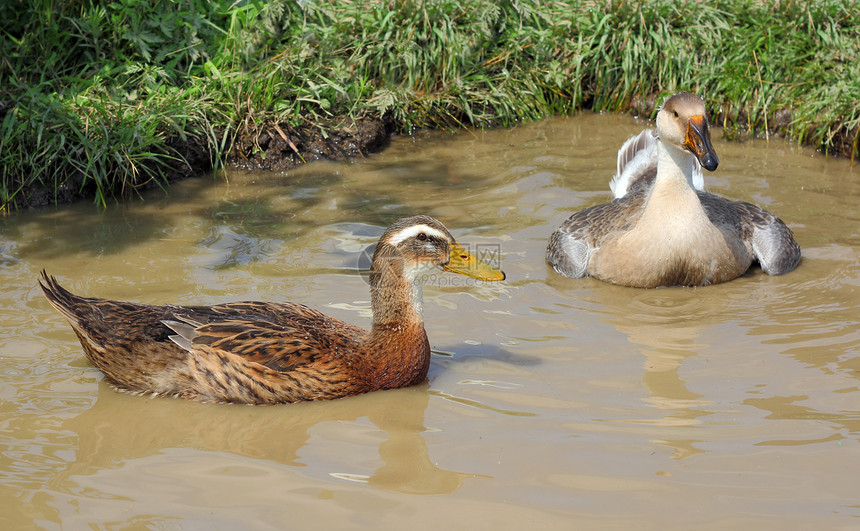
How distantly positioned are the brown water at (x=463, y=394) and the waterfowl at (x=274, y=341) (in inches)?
5.2

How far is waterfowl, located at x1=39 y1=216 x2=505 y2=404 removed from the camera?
5293 millimetres

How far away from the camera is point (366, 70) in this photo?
1012 centimetres

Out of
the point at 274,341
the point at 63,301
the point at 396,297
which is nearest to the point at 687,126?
the point at 396,297

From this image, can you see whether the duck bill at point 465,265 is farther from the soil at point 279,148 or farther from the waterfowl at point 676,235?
the soil at point 279,148

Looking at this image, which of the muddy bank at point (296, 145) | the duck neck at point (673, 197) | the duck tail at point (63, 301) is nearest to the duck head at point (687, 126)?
the duck neck at point (673, 197)

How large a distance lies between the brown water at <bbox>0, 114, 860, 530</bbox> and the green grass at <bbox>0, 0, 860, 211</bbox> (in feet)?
2.15

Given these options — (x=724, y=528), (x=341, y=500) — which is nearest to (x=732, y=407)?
(x=724, y=528)

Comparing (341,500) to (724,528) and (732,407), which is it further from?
(732,407)

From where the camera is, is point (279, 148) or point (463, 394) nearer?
point (463, 394)

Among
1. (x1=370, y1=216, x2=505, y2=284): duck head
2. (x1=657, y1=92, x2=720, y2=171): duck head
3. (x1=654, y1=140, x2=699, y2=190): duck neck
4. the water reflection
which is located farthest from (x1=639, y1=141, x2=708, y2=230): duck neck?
the water reflection

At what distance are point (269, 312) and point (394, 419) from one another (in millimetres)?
1021

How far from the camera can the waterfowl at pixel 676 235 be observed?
6984 millimetres

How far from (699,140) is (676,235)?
71cm

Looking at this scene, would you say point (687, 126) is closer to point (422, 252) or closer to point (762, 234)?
point (762, 234)
